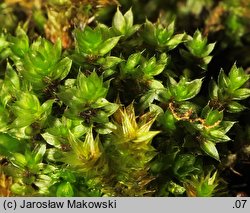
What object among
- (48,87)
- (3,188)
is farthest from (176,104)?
(3,188)

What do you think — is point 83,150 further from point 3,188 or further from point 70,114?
point 3,188

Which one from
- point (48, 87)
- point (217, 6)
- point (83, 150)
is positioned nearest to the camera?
point (83, 150)

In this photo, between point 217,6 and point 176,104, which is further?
point 217,6

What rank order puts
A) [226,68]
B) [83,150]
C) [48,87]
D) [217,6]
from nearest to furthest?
[83,150]
[48,87]
[226,68]
[217,6]
